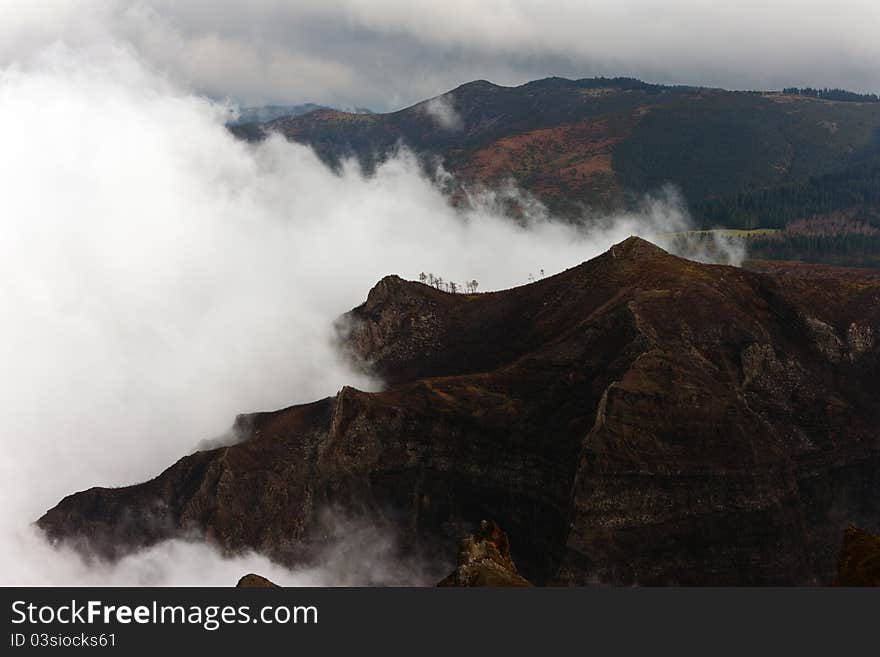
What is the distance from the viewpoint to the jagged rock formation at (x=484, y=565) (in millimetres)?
61719

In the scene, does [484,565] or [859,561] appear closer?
[859,561]

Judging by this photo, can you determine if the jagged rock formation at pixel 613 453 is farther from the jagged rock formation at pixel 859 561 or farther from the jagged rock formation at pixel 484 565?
the jagged rock formation at pixel 859 561

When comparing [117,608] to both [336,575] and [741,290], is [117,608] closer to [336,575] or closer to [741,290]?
[336,575]

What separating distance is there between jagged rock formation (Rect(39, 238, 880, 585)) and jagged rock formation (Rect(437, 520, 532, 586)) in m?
20.5

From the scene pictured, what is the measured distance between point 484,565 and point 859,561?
88.4ft

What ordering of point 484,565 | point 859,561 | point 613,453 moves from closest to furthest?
1. point 859,561
2. point 484,565
3. point 613,453

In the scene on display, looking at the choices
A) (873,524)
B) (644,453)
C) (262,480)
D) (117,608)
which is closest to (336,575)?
(262,480)

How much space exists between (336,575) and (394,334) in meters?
53.4

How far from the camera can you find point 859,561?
2279 inches

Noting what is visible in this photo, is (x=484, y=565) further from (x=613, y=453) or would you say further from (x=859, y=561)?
(x=613, y=453)

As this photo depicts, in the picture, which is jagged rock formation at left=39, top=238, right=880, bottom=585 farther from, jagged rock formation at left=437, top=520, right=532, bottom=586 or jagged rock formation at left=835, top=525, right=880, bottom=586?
jagged rock formation at left=835, top=525, right=880, bottom=586

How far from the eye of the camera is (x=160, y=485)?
11206cm

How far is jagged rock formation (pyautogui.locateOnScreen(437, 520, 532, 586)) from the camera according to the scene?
61719 mm

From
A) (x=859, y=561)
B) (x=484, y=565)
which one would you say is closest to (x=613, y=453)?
(x=484, y=565)
